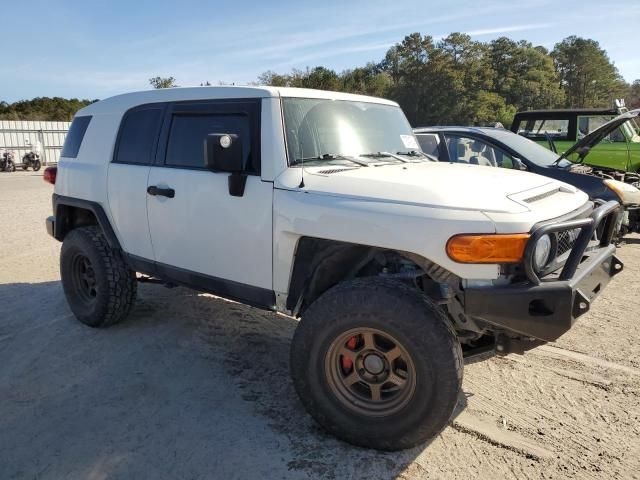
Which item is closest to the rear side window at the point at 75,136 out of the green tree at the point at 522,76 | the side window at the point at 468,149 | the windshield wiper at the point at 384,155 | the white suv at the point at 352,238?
the white suv at the point at 352,238

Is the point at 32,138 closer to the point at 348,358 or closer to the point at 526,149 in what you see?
the point at 526,149

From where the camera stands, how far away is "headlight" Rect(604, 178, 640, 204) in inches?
247

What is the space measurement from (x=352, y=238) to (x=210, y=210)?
118 centimetres

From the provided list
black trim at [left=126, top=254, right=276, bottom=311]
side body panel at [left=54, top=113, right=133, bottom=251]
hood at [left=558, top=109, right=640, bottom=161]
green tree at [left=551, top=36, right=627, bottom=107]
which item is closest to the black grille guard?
black trim at [left=126, top=254, right=276, bottom=311]

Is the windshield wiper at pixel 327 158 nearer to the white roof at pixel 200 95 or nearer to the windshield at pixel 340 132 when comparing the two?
the windshield at pixel 340 132

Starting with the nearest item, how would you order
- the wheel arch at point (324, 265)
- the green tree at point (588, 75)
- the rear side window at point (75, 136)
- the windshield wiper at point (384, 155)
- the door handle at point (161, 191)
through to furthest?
the wheel arch at point (324, 265) → the windshield wiper at point (384, 155) → the door handle at point (161, 191) → the rear side window at point (75, 136) → the green tree at point (588, 75)

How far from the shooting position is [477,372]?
3.74m

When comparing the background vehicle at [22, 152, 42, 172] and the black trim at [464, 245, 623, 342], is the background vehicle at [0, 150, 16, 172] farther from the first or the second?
the black trim at [464, 245, 623, 342]

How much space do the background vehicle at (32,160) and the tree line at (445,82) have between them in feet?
32.6

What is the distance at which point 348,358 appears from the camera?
111 inches

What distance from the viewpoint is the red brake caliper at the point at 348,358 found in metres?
2.81

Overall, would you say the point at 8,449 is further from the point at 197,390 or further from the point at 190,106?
the point at 190,106

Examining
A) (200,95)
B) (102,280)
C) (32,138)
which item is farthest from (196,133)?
(32,138)

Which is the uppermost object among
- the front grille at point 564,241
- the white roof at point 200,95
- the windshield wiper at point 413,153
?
the white roof at point 200,95
